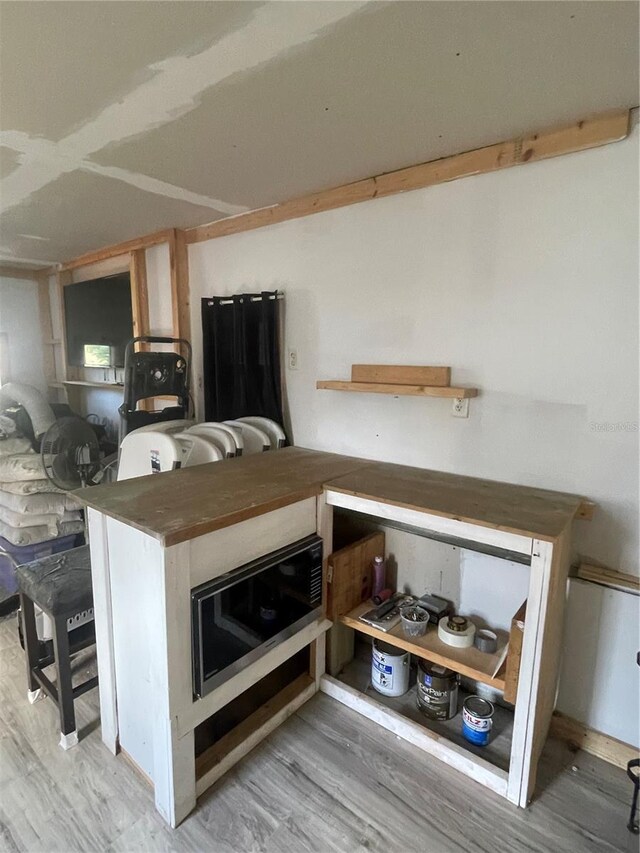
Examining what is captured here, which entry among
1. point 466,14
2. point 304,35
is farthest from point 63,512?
point 466,14

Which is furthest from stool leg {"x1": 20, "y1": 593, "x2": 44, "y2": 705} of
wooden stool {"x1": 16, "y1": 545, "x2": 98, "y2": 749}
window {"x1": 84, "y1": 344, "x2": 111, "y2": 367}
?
window {"x1": 84, "y1": 344, "x2": 111, "y2": 367}

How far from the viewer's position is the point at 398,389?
2.05m

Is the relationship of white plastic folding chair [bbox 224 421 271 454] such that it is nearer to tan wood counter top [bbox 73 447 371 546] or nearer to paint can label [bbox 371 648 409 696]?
tan wood counter top [bbox 73 447 371 546]

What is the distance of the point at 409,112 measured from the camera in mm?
1582

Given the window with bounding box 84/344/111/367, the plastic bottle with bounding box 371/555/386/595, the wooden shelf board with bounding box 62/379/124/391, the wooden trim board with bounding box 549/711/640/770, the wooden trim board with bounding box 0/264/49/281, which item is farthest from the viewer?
the wooden trim board with bounding box 0/264/49/281

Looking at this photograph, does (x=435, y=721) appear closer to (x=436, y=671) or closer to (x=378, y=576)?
(x=436, y=671)

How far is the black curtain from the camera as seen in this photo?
2.65 metres

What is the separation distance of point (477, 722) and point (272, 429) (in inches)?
66.3

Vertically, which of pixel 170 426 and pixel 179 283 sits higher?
pixel 179 283

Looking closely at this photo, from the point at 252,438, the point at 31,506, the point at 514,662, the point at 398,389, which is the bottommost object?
the point at 514,662

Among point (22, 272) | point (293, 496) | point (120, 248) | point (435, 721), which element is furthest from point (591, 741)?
point (22, 272)

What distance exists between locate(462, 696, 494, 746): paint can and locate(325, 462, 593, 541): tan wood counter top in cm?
82

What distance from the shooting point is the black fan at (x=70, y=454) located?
8.59ft

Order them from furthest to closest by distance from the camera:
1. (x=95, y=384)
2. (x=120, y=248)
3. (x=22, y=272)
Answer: (x=22, y=272)
(x=95, y=384)
(x=120, y=248)
